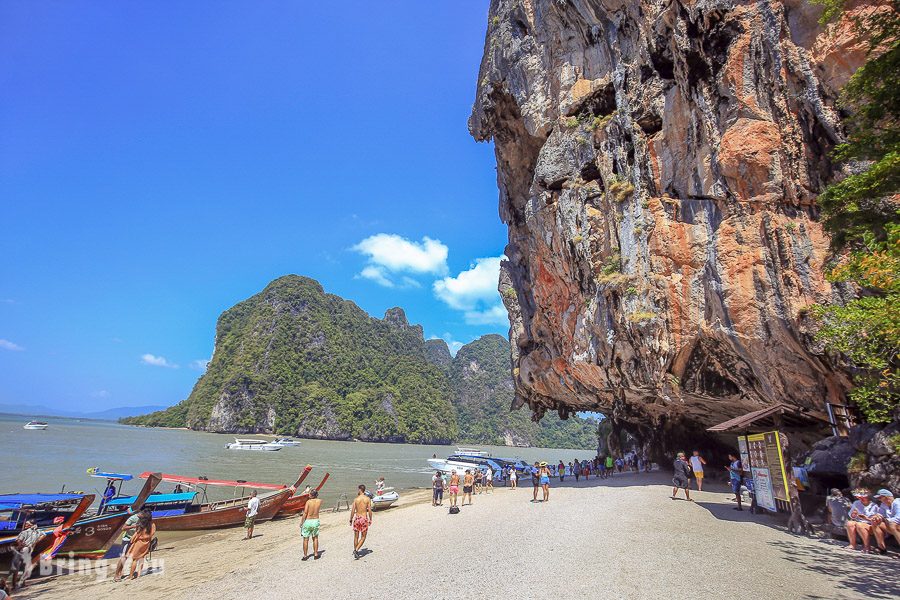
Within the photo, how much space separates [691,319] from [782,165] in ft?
19.1

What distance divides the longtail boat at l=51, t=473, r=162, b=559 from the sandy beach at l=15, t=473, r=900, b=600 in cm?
145

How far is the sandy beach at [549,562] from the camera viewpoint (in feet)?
21.7

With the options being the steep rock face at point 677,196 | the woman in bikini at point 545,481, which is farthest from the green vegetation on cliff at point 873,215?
the woman in bikini at point 545,481

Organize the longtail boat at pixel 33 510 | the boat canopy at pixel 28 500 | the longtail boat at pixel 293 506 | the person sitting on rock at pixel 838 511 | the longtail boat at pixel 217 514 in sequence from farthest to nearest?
the longtail boat at pixel 293 506, the longtail boat at pixel 217 514, the boat canopy at pixel 28 500, the longtail boat at pixel 33 510, the person sitting on rock at pixel 838 511

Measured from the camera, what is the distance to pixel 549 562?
26.2 feet

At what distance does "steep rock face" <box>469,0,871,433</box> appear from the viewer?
13.8m

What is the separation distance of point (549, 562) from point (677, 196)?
14.9 meters

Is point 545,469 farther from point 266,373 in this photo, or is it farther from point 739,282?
point 266,373

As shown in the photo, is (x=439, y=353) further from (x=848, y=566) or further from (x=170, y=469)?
(x=848, y=566)

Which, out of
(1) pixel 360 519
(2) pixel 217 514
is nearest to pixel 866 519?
(1) pixel 360 519

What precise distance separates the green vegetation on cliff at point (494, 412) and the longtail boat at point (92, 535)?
115961 millimetres

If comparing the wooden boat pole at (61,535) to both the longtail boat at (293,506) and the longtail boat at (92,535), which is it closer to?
the longtail boat at (92,535)

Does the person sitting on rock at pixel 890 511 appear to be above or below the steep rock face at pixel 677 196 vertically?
below

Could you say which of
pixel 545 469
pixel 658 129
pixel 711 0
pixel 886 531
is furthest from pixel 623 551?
pixel 711 0
